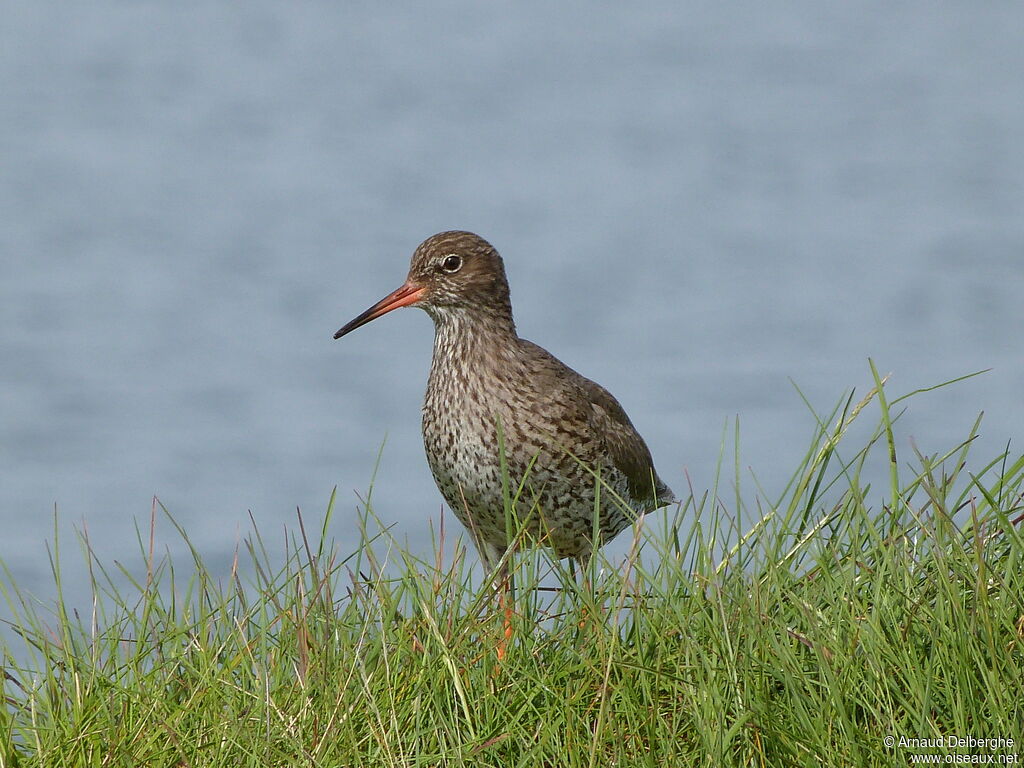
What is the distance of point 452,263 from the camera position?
823 cm

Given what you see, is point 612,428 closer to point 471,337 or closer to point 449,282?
point 471,337

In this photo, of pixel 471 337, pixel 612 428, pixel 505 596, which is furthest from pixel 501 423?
pixel 505 596

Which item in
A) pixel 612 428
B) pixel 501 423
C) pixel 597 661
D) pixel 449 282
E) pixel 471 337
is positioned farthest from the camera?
pixel 612 428

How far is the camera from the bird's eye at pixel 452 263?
820cm

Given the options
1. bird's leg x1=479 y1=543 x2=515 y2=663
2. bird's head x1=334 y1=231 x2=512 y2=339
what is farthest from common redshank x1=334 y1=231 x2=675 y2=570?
bird's leg x1=479 y1=543 x2=515 y2=663

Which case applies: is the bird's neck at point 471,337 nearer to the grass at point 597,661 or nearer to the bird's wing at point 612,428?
the bird's wing at point 612,428

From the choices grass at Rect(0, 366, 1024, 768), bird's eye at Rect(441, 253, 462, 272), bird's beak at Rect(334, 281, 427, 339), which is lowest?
grass at Rect(0, 366, 1024, 768)

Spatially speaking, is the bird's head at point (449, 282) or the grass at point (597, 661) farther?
the bird's head at point (449, 282)

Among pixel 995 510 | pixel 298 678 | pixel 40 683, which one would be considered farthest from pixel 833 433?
pixel 40 683

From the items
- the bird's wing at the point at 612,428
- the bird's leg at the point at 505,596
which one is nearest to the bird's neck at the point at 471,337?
the bird's wing at the point at 612,428

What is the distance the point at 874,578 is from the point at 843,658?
463 millimetres

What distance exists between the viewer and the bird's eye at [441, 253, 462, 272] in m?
8.20

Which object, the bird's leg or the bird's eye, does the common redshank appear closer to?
the bird's eye

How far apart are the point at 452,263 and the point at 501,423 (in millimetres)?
1087
